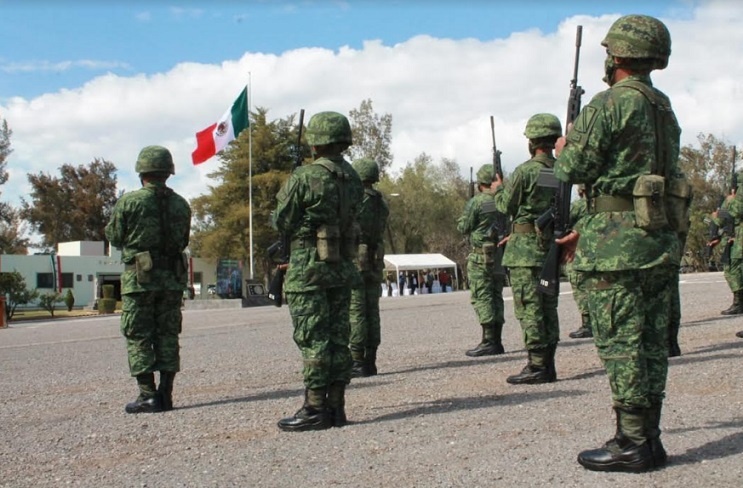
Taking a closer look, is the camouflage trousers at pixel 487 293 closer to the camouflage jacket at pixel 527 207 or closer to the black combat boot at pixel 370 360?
the black combat boot at pixel 370 360

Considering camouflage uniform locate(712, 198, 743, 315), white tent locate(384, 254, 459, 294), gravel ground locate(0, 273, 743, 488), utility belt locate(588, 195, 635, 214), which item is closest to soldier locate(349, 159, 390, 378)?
gravel ground locate(0, 273, 743, 488)

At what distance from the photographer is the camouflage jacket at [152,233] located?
24.1 ft

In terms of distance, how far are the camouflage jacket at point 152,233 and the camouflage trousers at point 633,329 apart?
13.5 ft

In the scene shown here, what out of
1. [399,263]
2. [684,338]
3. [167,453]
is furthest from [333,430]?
[399,263]

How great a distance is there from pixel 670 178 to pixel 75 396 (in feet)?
20.5

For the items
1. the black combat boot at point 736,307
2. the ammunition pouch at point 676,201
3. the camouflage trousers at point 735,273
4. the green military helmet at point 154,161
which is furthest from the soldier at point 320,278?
the black combat boot at point 736,307

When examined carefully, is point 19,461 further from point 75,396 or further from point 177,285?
point 75,396

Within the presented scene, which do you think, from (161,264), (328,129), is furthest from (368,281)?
(328,129)

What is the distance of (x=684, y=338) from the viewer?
427 inches

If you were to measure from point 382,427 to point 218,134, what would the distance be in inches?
1137

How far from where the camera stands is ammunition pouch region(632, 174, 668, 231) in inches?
174

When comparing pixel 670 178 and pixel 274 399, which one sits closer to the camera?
pixel 670 178

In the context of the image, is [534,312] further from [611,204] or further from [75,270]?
[75,270]

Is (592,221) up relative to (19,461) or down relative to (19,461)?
up
